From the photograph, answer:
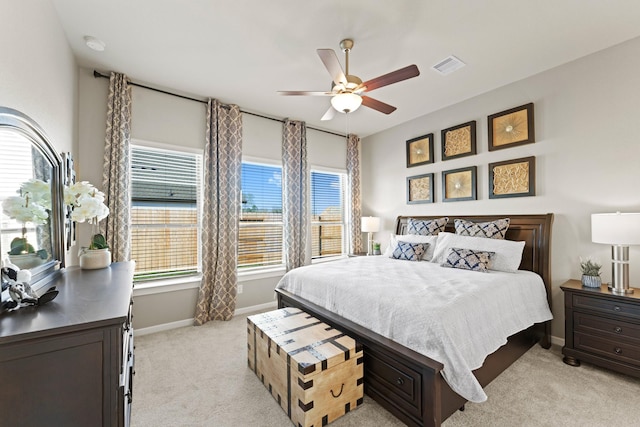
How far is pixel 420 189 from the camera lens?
4473 millimetres

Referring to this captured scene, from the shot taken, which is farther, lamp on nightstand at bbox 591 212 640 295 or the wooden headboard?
the wooden headboard

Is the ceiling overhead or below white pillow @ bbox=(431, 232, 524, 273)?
overhead

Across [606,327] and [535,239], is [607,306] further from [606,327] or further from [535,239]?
[535,239]

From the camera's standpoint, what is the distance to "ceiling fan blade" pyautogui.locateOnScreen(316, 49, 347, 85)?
6.78ft

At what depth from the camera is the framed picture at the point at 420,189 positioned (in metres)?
4.32

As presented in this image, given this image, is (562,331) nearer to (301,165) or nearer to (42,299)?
(301,165)

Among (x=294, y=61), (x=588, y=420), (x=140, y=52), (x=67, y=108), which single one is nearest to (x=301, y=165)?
(x=294, y=61)

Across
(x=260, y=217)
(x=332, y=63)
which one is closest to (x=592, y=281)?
(x=332, y=63)

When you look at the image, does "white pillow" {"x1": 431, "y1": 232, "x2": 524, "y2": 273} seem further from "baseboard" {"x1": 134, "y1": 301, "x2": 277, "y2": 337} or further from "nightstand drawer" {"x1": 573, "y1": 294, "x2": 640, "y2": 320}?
"baseboard" {"x1": 134, "y1": 301, "x2": 277, "y2": 337}

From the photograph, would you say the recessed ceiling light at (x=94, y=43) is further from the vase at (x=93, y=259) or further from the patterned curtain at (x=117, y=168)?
the vase at (x=93, y=259)

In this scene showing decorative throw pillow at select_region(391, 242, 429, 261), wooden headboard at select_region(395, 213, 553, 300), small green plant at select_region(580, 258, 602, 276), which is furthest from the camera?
decorative throw pillow at select_region(391, 242, 429, 261)

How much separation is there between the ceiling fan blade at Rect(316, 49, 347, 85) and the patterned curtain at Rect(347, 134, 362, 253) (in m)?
2.99

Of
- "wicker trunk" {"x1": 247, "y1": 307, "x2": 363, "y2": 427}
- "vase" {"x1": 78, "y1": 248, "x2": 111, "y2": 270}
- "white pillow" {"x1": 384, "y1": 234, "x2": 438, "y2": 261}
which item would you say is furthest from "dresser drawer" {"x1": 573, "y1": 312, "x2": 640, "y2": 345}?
"vase" {"x1": 78, "y1": 248, "x2": 111, "y2": 270}

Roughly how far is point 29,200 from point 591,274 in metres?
4.27
